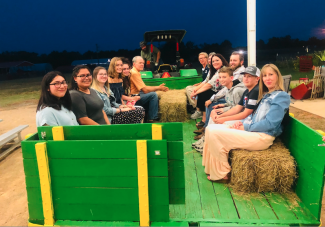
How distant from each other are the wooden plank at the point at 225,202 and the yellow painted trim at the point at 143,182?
0.71 metres

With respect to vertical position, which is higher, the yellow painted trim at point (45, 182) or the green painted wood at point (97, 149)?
the green painted wood at point (97, 149)

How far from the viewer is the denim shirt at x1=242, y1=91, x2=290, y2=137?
257 cm

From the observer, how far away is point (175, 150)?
6.22 feet

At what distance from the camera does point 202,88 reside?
185 inches

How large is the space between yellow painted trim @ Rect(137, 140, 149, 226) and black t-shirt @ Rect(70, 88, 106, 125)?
1.28m

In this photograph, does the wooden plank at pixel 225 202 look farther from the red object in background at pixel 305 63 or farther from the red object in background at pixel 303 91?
the red object in background at pixel 305 63

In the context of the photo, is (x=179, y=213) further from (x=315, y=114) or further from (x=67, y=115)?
(x=315, y=114)

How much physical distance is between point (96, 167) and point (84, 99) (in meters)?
1.23

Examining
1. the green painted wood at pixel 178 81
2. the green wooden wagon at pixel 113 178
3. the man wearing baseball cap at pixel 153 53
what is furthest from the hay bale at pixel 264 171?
the man wearing baseball cap at pixel 153 53

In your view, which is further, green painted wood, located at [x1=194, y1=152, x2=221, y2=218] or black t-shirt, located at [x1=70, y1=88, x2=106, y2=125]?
black t-shirt, located at [x1=70, y1=88, x2=106, y2=125]

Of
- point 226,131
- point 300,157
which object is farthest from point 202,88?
point 300,157

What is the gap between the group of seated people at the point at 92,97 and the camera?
237 centimetres

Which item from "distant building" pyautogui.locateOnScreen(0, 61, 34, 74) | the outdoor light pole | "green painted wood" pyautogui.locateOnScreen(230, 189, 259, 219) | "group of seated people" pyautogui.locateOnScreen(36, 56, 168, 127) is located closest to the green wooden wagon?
"green painted wood" pyautogui.locateOnScreen(230, 189, 259, 219)

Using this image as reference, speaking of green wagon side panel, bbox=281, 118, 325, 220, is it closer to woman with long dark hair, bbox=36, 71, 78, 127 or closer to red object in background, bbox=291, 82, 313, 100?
woman with long dark hair, bbox=36, 71, 78, 127
